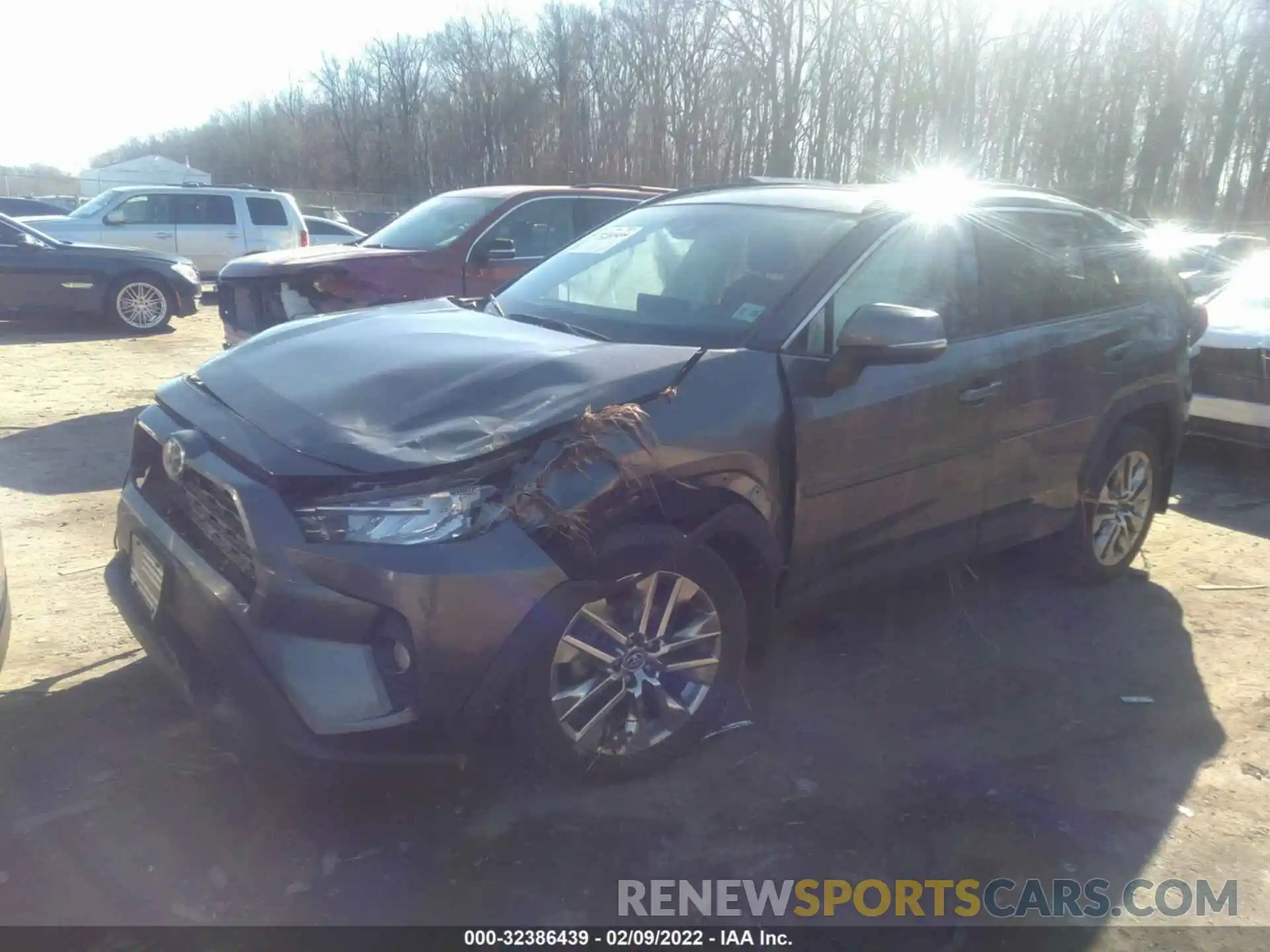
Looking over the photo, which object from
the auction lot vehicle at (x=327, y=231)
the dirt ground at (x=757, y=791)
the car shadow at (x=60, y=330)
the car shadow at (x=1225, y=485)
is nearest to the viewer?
the dirt ground at (x=757, y=791)

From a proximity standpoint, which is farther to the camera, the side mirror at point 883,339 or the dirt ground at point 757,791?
the side mirror at point 883,339

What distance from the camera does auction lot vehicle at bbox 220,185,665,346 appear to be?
7949mm

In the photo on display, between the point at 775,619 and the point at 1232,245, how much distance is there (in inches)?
448

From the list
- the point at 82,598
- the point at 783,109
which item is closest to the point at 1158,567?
the point at 82,598

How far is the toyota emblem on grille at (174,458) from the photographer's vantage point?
3.11 meters

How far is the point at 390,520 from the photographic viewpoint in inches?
109

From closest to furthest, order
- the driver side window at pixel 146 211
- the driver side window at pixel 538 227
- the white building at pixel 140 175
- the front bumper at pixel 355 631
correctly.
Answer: the front bumper at pixel 355 631, the driver side window at pixel 538 227, the driver side window at pixel 146 211, the white building at pixel 140 175

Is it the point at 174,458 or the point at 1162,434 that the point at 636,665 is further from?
the point at 1162,434

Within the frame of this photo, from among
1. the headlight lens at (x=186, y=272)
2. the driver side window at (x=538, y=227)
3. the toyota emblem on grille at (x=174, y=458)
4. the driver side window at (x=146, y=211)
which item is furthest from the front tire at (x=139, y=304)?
the toyota emblem on grille at (x=174, y=458)

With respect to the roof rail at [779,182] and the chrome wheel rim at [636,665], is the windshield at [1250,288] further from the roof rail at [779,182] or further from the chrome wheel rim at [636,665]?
the chrome wheel rim at [636,665]

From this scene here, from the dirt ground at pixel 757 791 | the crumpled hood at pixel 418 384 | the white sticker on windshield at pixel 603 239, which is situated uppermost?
the white sticker on windshield at pixel 603 239

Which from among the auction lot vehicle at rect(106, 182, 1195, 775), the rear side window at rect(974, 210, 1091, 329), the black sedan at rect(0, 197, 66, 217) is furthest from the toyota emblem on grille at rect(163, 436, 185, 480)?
the black sedan at rect(0, 197, 66, 217)

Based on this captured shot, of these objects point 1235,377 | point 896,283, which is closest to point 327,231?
point 1235,377

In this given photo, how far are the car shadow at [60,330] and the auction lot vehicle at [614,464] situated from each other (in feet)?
32.7
